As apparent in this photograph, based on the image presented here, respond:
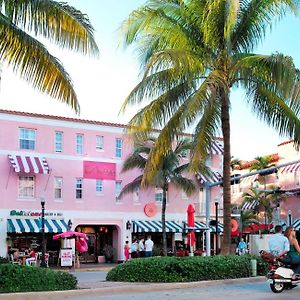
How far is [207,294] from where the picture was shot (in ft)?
49.3

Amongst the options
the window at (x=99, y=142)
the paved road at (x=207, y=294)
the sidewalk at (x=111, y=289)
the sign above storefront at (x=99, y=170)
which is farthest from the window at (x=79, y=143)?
the paved road at (x=207, y=294)

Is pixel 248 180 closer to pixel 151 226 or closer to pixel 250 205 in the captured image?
pixel 250 205

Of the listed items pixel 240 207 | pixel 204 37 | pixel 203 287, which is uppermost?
pixel 204 37

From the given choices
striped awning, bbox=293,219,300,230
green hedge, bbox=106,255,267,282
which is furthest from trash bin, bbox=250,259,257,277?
striped awning, bbox=293,219,300,230

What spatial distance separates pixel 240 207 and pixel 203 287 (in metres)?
43.0

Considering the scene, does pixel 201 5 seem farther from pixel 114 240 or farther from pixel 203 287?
pixel 114 240

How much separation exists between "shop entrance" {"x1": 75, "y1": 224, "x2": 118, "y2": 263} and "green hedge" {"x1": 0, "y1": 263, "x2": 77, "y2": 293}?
27.2m

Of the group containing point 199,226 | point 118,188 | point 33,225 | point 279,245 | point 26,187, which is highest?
point 118,188

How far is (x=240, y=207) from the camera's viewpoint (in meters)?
59.2

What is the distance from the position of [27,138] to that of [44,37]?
23.5m

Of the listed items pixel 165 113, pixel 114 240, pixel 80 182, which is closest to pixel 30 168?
pixel 80 182

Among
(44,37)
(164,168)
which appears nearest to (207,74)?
(44,37)

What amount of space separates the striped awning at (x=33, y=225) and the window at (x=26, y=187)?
1.69 meters

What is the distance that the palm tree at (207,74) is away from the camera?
19.2 meters
